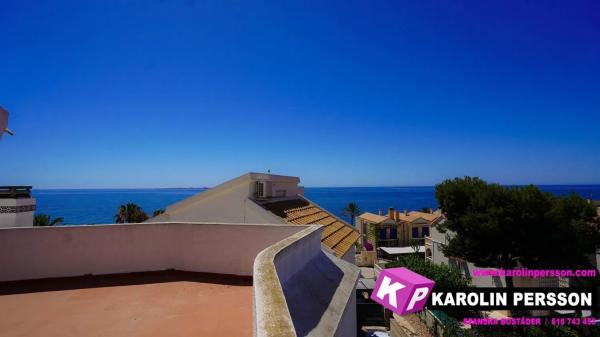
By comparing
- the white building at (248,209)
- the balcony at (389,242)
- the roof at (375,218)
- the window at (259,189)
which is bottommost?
the balcony at (389,242)

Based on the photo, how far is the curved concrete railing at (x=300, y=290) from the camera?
213 centimetres

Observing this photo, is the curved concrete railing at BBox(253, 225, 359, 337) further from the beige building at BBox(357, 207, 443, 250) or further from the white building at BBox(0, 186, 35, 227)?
the beige building at BBox(357, 207, 443, 250)

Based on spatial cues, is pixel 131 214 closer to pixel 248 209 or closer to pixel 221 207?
pixel 221 207

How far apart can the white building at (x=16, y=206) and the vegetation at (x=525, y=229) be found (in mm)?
22742

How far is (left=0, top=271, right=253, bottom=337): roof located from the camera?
4031mm

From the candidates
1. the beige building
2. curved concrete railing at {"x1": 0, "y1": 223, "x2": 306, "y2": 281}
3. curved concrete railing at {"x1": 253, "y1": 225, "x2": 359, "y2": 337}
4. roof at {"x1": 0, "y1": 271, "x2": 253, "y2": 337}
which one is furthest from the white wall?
the beige building

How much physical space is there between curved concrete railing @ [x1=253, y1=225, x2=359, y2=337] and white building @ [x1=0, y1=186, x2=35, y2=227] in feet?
27.1

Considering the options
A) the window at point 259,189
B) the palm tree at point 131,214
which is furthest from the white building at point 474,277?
the palm tree at point 131,214

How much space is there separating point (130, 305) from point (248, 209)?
7971mm

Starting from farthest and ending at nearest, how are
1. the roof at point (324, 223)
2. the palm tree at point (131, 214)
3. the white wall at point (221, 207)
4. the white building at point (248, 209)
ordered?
1. the palm tree at point (131, 214)
2. the white wall at point (221, 207)
3. the white building at point (248, 209)
4. the roof at point (324, 223)

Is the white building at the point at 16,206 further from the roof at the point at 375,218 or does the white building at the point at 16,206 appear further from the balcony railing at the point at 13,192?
the roof at the point at 375,218

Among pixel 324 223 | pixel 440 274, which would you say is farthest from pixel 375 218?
pixel 324 223

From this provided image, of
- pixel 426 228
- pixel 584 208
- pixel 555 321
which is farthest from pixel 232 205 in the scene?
pixel 426 228

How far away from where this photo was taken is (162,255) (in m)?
6.77
